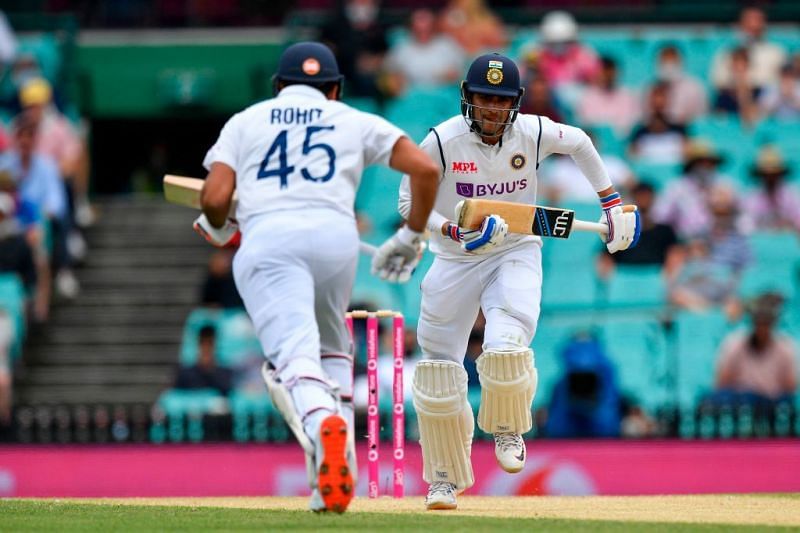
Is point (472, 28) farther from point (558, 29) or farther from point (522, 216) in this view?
point (522, 216)

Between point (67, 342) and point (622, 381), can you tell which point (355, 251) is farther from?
point (67, 342)

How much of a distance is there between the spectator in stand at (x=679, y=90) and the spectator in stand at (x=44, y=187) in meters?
5.23

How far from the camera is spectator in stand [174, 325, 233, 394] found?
12953mm

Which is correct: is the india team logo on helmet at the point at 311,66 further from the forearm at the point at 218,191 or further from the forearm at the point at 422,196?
the forearm at the point at 422,196

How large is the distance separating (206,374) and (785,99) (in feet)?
18.6

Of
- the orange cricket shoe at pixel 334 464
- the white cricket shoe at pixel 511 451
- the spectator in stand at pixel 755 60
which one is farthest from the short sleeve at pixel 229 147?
the spectator in stand at pixel 755 60

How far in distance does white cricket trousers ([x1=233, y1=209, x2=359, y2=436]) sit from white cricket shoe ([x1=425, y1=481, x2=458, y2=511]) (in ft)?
5.15

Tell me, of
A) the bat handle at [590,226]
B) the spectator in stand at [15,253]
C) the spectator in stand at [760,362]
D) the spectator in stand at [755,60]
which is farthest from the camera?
the spectator in stand at [755,60]

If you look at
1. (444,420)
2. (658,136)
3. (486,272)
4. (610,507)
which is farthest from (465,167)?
(658,136)

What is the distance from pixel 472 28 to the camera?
623 inches

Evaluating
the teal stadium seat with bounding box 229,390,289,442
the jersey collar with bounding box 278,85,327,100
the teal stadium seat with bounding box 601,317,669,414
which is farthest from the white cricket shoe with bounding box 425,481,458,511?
the teal stadium seat with bounding box 601,317,669,414

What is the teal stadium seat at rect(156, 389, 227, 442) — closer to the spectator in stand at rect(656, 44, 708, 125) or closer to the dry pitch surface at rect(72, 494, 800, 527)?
the dry pitch surface at rect(72, 494, 800, 527)

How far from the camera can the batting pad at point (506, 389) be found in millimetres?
8328

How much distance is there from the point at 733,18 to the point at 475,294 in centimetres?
879
